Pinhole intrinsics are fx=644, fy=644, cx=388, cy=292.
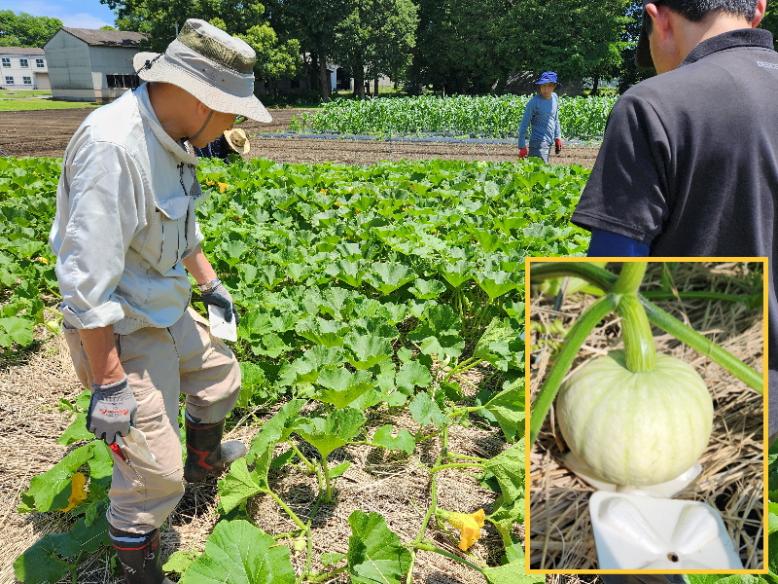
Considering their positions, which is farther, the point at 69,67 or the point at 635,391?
the point at 69,67

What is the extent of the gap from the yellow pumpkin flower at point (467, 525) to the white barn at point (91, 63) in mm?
56167

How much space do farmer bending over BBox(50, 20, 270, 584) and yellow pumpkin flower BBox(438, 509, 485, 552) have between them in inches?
40.9

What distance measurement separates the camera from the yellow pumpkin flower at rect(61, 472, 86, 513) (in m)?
2.58

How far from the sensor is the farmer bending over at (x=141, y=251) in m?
1.77

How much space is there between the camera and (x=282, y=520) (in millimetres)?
2686

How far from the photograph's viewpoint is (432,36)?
47.4 metres

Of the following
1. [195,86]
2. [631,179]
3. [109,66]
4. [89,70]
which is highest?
[109,66]

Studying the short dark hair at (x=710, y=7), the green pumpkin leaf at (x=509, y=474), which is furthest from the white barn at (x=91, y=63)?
the short dark hair at (x=710, y=7)

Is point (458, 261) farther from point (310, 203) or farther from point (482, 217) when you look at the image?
point (310, 203)

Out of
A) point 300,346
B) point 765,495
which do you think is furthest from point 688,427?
point 300,346

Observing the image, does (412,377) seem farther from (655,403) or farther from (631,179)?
(655,403)

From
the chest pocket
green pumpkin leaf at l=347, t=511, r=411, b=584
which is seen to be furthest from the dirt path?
green pumpkin leaf at l=347, t=511, r=411, b=584

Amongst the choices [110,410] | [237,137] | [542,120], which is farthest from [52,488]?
[542,120]

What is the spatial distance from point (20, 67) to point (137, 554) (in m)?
103
